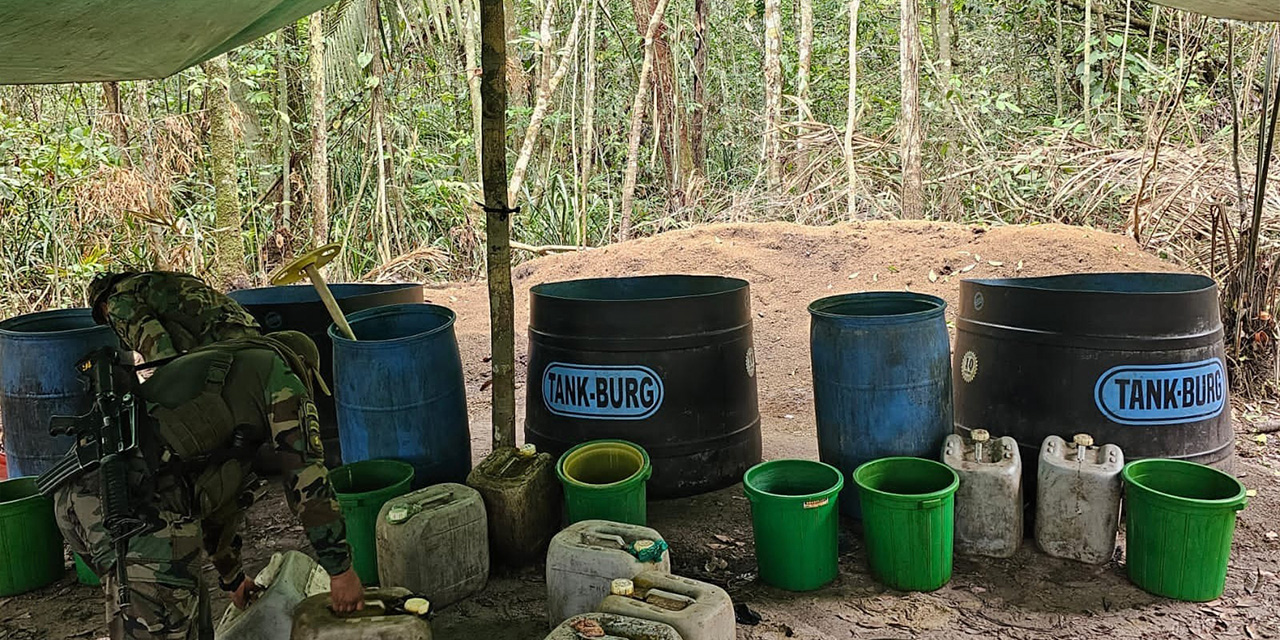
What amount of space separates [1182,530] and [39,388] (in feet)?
14.7

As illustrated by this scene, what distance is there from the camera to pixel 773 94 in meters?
9.55

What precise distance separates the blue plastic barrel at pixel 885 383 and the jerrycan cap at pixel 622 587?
4.45 ft

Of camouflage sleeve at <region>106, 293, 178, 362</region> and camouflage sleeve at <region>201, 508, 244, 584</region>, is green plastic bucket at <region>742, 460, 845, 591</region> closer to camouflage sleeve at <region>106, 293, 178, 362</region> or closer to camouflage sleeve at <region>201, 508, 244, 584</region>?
camouflage sleeve at <region>201, 508, 244, 584</region>

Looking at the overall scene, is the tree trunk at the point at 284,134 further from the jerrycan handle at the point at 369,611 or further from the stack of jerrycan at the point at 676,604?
the stack of jerrycan at the point at 676,604

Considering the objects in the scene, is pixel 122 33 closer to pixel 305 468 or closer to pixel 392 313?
pixel 392 313

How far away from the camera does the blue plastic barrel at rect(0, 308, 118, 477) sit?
12.2 ft

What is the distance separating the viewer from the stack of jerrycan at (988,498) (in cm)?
318

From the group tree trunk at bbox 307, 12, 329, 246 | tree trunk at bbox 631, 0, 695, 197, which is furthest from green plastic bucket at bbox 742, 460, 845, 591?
tree trunk at bbox 631, 0, 695, 197

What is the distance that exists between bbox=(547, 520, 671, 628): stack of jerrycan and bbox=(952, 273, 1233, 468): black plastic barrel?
169 cm

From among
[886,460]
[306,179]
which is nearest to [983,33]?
[306,179]

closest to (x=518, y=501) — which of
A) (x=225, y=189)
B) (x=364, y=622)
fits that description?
(x=364, y=622)

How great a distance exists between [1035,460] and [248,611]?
112 inches

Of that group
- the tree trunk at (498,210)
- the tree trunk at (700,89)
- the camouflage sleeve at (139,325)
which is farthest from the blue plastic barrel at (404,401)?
the tree trunk at (700,89)

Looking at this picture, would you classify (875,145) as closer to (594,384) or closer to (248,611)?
(594,384)
